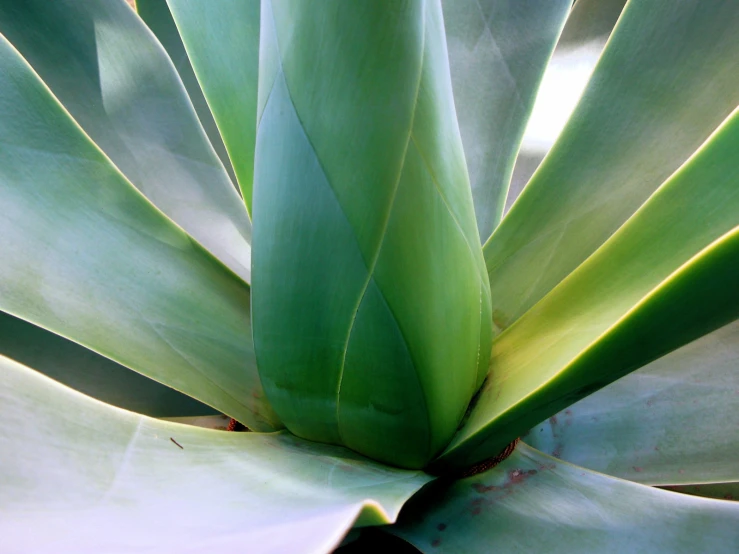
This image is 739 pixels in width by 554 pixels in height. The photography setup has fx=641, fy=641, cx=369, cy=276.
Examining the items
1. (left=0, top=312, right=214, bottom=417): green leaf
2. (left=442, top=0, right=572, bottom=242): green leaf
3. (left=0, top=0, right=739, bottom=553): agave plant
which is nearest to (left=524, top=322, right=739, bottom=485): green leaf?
(left=0, top=0, right=739, bottom=553): agave plant

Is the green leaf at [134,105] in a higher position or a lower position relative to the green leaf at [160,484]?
higher

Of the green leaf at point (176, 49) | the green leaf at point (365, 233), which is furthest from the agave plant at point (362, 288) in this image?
the green leaf at point (176, 49)

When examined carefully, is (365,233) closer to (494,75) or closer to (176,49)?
(494,75)

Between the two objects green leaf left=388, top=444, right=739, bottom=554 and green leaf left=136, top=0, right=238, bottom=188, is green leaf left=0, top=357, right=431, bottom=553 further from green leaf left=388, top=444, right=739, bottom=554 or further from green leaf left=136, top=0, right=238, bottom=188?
green leaf left=136, top=0, right=238, bottom=188

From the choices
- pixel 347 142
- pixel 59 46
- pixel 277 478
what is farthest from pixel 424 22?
pixel 59 46

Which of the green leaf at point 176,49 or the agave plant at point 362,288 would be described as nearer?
the agave plant at point 362,288

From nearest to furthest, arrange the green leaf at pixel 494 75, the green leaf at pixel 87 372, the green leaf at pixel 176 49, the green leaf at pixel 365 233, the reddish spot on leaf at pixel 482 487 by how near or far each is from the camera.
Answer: the green leaf at pixel 365 233
the reddish spot on leaf at pixel 482 487
the green leaf at pixel 87 372
the green leaf at pixel 494 75
the green leaf at pixel 176 49

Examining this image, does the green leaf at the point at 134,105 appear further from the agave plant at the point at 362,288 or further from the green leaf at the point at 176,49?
the green leaf at the point at 176,49

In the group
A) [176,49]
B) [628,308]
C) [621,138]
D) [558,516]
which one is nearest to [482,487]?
[558,516]
